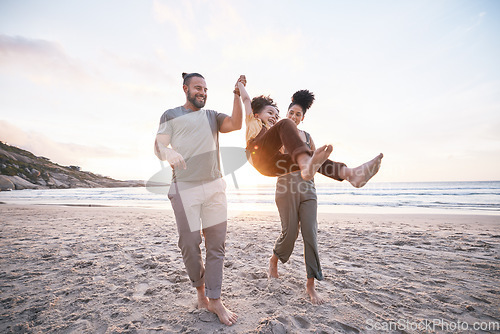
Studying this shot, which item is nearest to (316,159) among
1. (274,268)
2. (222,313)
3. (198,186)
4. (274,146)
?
(274,146)

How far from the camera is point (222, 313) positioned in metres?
2.19

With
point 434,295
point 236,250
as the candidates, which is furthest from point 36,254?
point 434,295

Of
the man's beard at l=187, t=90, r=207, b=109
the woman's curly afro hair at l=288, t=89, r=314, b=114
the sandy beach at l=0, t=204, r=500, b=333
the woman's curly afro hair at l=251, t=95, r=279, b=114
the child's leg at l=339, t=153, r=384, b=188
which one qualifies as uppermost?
the woman's curly afro hair at l=288, t=89, r=314, b=114

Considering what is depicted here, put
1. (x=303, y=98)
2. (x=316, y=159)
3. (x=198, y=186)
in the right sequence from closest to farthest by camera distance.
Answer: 1. (x=316, y=159)
2. (x=198, y=186)
3. (x=303, y=98)

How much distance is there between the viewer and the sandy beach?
2109 mm

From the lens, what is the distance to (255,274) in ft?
10.7

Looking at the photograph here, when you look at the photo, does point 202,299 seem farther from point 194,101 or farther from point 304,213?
point 194,101

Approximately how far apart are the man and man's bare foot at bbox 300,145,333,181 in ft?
3.18

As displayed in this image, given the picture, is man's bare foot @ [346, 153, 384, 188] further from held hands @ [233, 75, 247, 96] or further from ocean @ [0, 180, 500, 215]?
ocean @ [0, 180, 500, 215]

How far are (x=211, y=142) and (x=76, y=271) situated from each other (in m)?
3.03

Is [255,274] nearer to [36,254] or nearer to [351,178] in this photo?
[351,178]

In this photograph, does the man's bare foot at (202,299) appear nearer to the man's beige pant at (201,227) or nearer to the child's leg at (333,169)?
the man's beige pant at (201,227)

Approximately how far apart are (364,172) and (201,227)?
1.85 meters

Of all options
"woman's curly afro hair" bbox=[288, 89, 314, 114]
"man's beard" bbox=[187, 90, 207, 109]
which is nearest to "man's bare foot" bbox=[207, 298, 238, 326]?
"man's beard" bbox=[187, 90, 207, 109]
